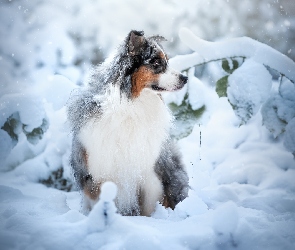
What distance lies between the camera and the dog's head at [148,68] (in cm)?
173

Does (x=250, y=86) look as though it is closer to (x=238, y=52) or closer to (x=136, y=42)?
(x=238, y=52)

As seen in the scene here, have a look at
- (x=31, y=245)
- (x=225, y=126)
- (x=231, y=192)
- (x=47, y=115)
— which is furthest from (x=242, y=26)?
(x=31, y=245)

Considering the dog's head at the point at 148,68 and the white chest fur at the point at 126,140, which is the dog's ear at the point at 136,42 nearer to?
the dog's head at the point at 148,68

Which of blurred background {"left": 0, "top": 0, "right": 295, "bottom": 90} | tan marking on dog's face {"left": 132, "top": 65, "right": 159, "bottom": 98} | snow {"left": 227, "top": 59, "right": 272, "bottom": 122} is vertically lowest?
tan marking on dog's face {"left": 132, "top": 65, "right": 159, "bottom": 98}


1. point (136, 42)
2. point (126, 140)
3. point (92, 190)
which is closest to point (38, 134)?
point (92, 190)

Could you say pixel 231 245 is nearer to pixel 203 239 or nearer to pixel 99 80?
pixel 203 239

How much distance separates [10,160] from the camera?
2395 millimetres

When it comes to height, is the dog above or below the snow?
below

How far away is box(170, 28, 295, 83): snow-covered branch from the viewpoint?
7.33ft

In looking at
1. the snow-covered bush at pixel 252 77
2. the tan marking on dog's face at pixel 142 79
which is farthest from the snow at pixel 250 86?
the tan marking on dog's face at pixel 142 79

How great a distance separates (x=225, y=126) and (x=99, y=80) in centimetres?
147

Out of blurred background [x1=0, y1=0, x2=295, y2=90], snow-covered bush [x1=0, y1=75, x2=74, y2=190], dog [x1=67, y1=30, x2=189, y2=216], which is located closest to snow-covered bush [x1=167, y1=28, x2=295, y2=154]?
blurred background [x1=0, y1=0, x2=295, y2=90]

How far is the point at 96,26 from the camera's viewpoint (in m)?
2.78

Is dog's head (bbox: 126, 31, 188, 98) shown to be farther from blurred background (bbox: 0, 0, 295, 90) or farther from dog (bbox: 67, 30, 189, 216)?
blurred background (bbox: 0, 0, 295, 90)
